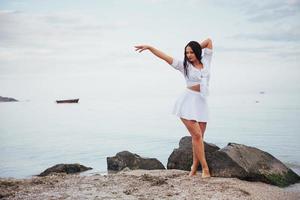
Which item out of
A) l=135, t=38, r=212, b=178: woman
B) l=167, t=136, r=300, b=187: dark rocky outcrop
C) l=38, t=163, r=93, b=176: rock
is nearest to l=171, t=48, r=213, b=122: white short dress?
l=135, t=38, r=212, b=178: woman

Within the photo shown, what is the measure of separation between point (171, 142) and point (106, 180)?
51.3 feet

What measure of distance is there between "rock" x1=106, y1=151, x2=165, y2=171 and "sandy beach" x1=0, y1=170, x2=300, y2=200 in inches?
105

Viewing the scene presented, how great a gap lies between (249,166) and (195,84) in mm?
2006

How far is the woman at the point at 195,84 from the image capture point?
706 cm

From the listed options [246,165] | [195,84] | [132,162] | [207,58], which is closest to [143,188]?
[195,84]

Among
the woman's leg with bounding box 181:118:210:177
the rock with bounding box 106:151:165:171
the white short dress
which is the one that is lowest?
the rock with bounding box 106:151:165:171

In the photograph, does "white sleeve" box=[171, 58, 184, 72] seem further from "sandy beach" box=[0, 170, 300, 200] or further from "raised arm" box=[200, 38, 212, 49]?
"sandy beach" box=[0, 170, 300, 200]

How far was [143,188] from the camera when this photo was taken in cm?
661

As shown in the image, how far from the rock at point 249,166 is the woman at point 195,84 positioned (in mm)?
428

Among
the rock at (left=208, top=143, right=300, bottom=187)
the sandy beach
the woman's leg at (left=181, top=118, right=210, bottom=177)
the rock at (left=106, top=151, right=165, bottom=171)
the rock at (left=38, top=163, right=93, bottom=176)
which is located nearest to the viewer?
the sandy beach

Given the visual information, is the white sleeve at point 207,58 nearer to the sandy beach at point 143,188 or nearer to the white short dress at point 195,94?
the white short dress at point 195,94

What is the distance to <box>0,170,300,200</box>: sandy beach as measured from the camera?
243 inches

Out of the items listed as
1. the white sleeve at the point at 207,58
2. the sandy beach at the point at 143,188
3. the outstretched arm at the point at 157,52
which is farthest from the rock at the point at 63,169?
the white sleeve at the point at 207,58

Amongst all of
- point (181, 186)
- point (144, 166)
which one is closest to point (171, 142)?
point (144, 166)
